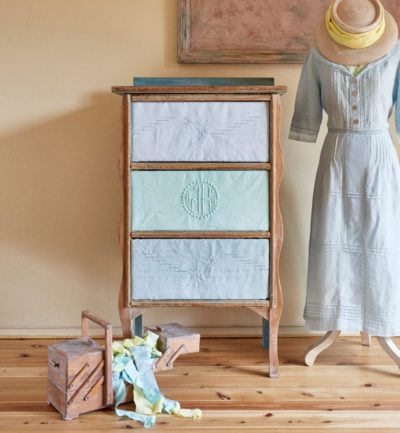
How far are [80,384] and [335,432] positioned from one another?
0.80 m

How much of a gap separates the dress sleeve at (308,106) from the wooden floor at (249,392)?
91 cm

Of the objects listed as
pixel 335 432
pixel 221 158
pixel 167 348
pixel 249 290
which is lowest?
pixel 335 432

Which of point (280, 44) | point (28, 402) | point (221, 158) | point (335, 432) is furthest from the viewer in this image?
point (280, 44)

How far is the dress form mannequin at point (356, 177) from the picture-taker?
2.46 meters

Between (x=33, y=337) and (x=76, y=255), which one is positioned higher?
(x=76, y=255)

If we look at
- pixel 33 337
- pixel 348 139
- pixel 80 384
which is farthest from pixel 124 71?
pixel 80 384

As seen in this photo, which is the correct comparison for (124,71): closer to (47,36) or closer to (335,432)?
(47,36)

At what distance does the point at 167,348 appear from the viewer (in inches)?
91.9

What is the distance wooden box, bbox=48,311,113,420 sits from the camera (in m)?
2.09

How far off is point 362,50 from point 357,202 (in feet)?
1.84

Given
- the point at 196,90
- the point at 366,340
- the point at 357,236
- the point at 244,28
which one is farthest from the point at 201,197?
the point at 366,340

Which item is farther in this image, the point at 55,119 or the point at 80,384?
the point at 55,119

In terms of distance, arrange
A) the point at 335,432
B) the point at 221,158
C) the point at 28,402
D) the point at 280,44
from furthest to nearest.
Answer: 1. the point at 280,44
2. the point at 221,158
3. the point at 28,402
4. the point at 335,432

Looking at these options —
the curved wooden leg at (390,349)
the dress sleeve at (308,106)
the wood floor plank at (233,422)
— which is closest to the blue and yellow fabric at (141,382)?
the wood floor plank at (233,422)
